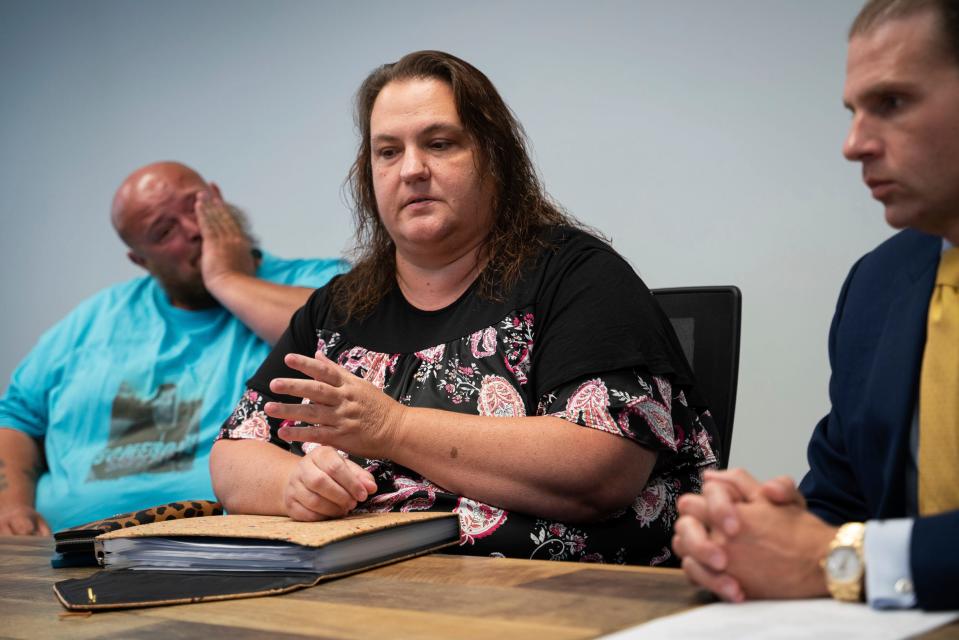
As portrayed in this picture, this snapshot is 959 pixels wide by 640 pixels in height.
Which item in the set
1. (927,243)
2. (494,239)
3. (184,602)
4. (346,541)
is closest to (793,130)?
(494,239)

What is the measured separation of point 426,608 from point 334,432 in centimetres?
52

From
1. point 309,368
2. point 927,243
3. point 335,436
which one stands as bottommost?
point 335,436

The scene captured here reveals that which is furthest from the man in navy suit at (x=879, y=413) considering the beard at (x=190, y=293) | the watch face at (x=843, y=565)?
the beard at (x=190, y=293)

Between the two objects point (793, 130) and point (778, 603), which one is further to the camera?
point (793, 130)

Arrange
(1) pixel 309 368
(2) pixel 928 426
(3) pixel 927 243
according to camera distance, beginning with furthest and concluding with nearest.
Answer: (1) pixel 309 368 < (3) pixel 927 243 < (2) pixel 928 426

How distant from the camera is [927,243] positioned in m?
1.28

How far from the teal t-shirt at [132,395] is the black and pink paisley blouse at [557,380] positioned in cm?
96

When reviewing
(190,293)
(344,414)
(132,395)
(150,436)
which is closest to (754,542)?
(344,414)

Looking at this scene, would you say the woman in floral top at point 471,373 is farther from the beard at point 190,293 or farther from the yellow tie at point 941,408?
the beard at point 190,293

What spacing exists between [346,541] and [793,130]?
6.50 feet

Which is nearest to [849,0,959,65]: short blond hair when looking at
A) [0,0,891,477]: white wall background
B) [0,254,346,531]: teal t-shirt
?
[0,0,891,477]: white wall background

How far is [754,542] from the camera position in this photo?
1005 millimetres

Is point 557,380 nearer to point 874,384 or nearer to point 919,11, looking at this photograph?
point 874,384

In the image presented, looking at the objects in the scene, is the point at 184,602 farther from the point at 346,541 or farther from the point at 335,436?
the point at 335,436
